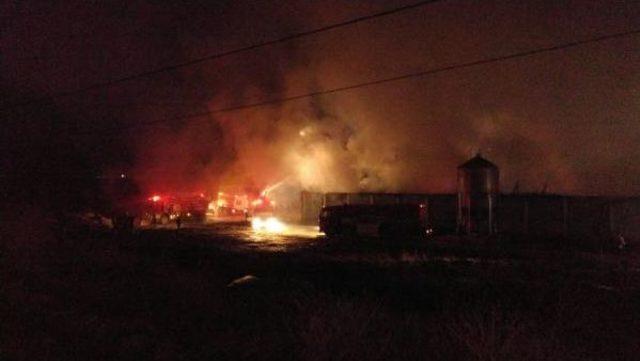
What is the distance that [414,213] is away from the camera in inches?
926

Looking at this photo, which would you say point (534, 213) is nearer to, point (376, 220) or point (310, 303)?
point (376, 220)

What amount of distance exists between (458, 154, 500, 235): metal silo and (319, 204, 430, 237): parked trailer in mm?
2420

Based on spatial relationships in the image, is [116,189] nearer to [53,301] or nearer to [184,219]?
[184,219]

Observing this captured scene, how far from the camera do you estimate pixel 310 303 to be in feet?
29.0

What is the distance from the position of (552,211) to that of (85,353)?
2250cm

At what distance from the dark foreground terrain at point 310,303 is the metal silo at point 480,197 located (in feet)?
16.9

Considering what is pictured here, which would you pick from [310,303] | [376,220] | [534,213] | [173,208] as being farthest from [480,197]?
[310,303]

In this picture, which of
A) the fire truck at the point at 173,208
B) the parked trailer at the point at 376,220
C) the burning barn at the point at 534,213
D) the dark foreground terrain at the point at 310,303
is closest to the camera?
the dark foreground terrain at the point at 310,303

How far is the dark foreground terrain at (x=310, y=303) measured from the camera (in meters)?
6.77

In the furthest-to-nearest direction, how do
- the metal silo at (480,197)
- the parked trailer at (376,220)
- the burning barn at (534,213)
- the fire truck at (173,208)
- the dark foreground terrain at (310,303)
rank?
the fire truck at (173,208) < the metal silo at (480,197) < the burning barn at (534,213) < the parked trailer at (376,220) < the dark foreground terrain at (310,303)

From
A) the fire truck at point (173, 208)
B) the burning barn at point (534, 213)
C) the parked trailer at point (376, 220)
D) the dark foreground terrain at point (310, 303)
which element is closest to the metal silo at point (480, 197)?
the burning barn at point (534, 213)

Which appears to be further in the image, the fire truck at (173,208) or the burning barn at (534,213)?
the fire truck at (173,208)

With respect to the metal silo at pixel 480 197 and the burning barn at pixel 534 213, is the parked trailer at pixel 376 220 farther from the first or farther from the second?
the metal silo at pixel 480 197

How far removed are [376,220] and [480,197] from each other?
459 centimetres
